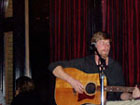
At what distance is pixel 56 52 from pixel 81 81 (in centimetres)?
117

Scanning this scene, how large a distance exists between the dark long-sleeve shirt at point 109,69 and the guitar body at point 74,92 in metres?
0.06

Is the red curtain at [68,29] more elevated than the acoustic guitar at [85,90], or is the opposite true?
the red curtain at [68,29]

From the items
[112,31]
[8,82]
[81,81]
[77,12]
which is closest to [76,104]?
[81,81]

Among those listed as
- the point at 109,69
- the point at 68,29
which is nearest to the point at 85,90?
the point at 109,69

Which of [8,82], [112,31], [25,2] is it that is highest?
[25,2]

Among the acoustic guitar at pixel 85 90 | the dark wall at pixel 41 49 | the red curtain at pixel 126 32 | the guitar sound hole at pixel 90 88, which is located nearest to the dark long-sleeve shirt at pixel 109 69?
the acoustic guitar at pixel 85 90

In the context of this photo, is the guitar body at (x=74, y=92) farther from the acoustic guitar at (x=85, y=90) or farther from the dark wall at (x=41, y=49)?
the dark wall at (x=41, y=49)

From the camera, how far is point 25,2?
491 centimetres

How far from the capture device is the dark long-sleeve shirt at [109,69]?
3.52 m

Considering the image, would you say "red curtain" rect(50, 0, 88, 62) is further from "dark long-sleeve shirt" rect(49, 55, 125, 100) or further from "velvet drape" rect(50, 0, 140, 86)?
"dark long-sleeve shirt" rect(49, 55, 125, 100)

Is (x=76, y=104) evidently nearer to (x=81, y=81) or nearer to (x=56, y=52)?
(x=81, y=81)

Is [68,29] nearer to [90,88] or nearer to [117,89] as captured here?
[90,88]

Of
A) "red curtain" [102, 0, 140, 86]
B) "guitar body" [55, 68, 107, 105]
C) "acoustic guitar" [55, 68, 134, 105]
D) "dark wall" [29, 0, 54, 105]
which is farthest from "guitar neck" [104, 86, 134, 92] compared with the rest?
"dark wall" [29, 0, 54, 105]

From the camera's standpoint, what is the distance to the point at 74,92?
11.8ft
